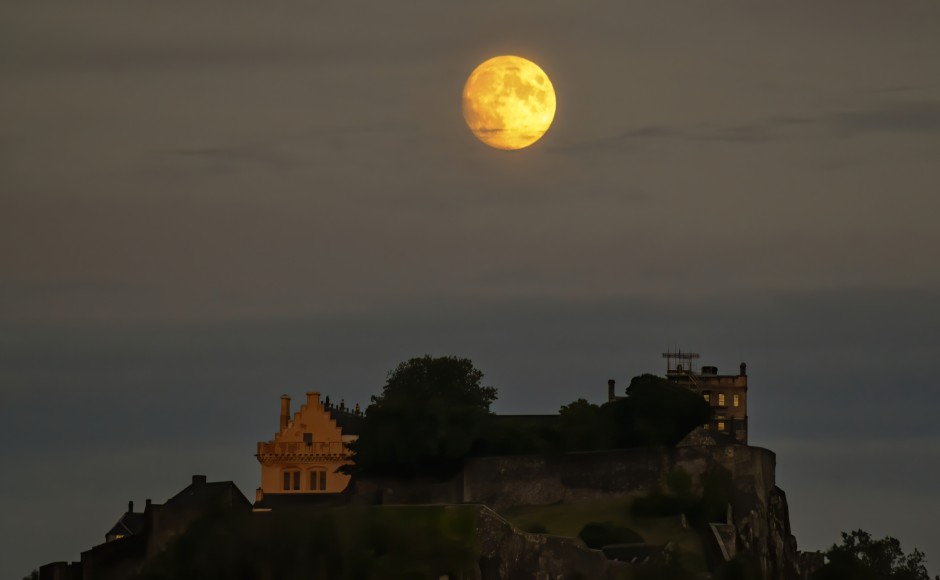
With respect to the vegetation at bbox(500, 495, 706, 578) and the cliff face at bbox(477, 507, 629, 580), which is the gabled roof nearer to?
the vegetation at bbox(500, 495, 706, 578)

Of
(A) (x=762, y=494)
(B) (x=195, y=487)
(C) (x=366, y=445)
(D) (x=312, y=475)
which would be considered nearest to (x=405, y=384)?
(D) (x=312, y=475)

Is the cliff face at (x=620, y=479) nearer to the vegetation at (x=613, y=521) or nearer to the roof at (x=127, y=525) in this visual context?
the vegetation at (x=613, y=521)

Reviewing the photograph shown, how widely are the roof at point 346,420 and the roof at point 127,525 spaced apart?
1586cm

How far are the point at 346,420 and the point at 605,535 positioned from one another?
4087 cm

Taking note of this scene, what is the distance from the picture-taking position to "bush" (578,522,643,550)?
302 feet

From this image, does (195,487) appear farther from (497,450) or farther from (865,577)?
(865,577)

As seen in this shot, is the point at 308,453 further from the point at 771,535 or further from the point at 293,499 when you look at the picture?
the point at 771,535

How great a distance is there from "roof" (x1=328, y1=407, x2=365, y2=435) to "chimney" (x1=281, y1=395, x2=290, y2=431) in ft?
8.74

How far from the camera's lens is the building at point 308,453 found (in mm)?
127062

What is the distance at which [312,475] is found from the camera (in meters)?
128

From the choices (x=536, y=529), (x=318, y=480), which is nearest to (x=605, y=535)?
(x=536, y=529)

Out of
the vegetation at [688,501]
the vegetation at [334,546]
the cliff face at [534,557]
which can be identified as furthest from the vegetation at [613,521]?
the vegetation at [334,546]

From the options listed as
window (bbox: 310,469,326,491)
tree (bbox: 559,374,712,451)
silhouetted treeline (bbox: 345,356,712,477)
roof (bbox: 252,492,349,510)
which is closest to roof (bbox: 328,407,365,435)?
window (bbox: 310,469,326,491)

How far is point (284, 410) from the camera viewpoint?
13388 centimetres
